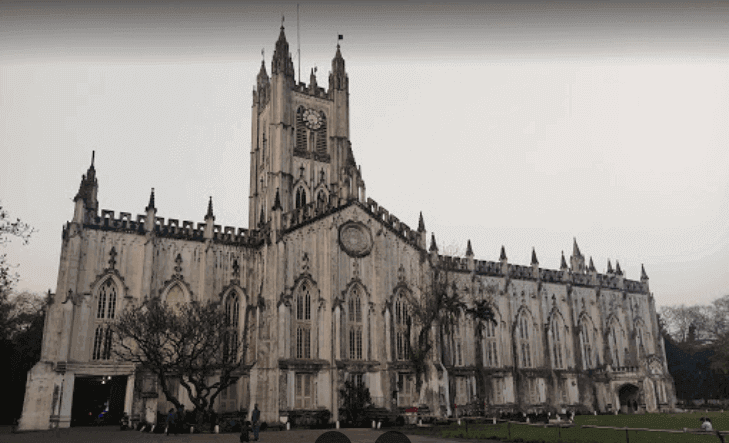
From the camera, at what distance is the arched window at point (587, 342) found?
59938 millimetres

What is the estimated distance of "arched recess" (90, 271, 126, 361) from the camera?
127ft

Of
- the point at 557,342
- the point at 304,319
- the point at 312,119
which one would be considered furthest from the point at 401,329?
the point at 312,119

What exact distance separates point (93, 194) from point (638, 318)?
190 feet

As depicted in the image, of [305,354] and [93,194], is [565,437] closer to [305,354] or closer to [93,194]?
[305,354]

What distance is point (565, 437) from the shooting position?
27047 millimetres

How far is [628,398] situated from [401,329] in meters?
28.4

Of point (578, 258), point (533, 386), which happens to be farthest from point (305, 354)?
point (578, 258)

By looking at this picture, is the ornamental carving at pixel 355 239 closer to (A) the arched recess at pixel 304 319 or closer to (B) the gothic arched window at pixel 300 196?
(A) the arched recess at pixel 304 319

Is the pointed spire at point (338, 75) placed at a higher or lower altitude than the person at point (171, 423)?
higher

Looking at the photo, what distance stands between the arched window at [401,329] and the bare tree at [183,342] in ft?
40.5

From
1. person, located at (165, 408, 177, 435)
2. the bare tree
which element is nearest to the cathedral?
the bare tree

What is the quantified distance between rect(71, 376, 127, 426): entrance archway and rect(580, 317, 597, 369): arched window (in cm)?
4452

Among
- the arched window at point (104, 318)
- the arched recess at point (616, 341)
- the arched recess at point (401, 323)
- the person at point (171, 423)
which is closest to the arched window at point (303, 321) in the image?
the arched recess at point (401, 323)

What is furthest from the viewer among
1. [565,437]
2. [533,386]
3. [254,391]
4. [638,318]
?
[638,318]
